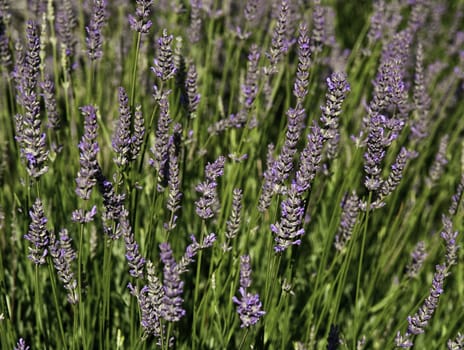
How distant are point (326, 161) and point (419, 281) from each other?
0.80 m

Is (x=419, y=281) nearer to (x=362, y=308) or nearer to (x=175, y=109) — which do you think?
(x=362, y=308)

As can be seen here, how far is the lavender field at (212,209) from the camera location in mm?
1834

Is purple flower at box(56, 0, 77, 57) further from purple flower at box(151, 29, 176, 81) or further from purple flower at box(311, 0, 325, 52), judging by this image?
purple flower at box(311, 0, 325, 52)

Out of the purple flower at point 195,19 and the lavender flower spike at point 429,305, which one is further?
the purple flower at point 195,19

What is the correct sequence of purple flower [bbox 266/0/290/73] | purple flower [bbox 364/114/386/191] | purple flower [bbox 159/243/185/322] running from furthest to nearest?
purple flower [bbox 266/0/290/73] < purple flower [bbox 364/114/386/191] < purple flower [bbox 159/243/185/322]

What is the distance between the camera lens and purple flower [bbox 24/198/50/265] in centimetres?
170

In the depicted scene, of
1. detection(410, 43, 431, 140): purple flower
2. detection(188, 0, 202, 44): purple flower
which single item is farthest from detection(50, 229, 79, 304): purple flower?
detection(410, 43, 431, 140): purple flower

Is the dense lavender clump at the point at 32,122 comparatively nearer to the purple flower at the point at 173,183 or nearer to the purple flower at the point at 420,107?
the purple flower at the point at 173,183

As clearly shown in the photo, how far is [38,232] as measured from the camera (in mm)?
1750

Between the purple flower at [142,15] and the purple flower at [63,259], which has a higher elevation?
the purple flower at [142,15]

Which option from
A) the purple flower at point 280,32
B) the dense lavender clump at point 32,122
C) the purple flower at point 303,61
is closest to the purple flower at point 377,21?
the purple flower at point 280,32

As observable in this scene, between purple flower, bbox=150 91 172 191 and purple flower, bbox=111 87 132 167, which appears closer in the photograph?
purple flower, bbox=111 87 132 167

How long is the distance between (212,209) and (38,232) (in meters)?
1.09

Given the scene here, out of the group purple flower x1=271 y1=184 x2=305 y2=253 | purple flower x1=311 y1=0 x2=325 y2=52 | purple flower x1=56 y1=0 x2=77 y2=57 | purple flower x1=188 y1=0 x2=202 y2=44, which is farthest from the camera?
purple flower x1=188 y1=0 x2=202 y2=44
